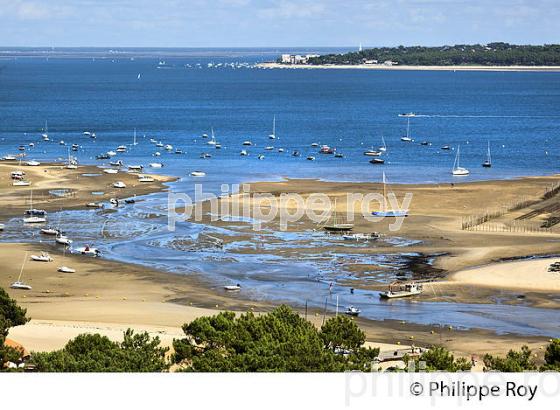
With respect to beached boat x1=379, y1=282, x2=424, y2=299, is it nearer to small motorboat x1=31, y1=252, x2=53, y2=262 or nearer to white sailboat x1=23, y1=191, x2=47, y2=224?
small motorboat x1=31, y1=252, x2=53, y2=262

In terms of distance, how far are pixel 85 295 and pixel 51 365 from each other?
23453 millimetres

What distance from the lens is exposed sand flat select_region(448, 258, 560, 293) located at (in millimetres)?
49219

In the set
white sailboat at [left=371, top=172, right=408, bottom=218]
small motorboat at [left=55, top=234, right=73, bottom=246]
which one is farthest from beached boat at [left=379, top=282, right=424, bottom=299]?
small motorboat at [left=55, top=234, right=73, bottom=246]

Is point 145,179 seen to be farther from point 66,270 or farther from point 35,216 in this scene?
point 66,270

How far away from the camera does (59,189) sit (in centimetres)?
7625

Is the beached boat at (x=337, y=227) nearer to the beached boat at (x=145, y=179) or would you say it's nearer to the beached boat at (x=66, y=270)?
the beached boat at (x=66, y=270)

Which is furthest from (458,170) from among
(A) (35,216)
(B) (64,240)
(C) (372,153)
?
(B) (64,240)

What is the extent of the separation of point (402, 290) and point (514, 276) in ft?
21.1

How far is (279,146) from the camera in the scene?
355 ft

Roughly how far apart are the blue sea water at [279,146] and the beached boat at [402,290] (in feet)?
1.84

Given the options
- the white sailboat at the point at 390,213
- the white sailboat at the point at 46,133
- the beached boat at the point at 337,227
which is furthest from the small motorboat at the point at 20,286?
the white sailboat at the point at 46,133
